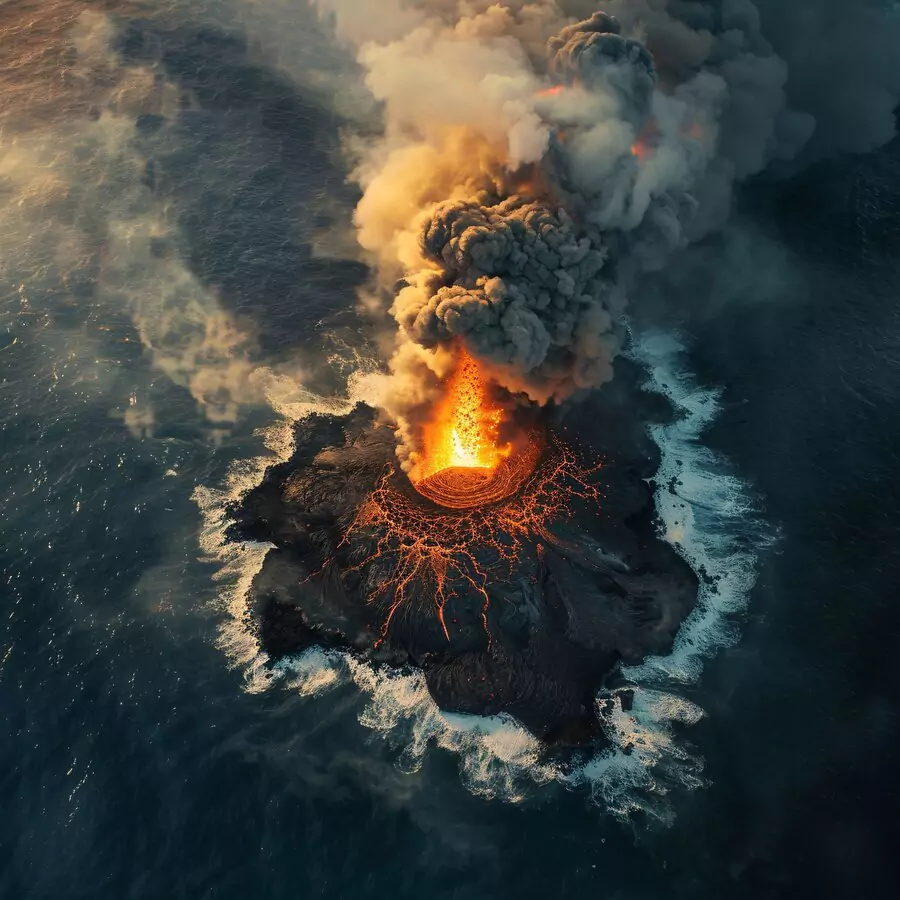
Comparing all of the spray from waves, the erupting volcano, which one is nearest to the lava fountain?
the erupting volcano

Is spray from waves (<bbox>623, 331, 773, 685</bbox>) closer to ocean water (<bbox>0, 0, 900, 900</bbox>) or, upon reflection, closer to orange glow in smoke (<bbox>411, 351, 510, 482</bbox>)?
ocean water (<bbox>0, 0, 900, 900</bbox>)

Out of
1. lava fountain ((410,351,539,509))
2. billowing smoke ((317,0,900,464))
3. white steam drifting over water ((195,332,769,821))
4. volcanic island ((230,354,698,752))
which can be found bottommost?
white steam drifting over water ((195,332,769,821))

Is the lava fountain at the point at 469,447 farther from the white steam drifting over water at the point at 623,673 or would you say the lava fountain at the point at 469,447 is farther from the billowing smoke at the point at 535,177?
the white steam drifting over water at the point at 623,673

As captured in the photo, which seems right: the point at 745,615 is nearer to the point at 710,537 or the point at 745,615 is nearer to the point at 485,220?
the point at 710,537

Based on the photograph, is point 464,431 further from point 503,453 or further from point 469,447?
point 503,453

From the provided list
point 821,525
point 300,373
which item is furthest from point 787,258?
point 300,373

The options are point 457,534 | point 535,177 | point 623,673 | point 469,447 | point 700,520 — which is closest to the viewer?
point 623,673

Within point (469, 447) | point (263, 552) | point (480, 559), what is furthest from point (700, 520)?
point (263, 552)

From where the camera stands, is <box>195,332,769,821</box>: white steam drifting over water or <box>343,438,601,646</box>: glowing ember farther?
<box>343,438,601,646</box>: glowing ember
